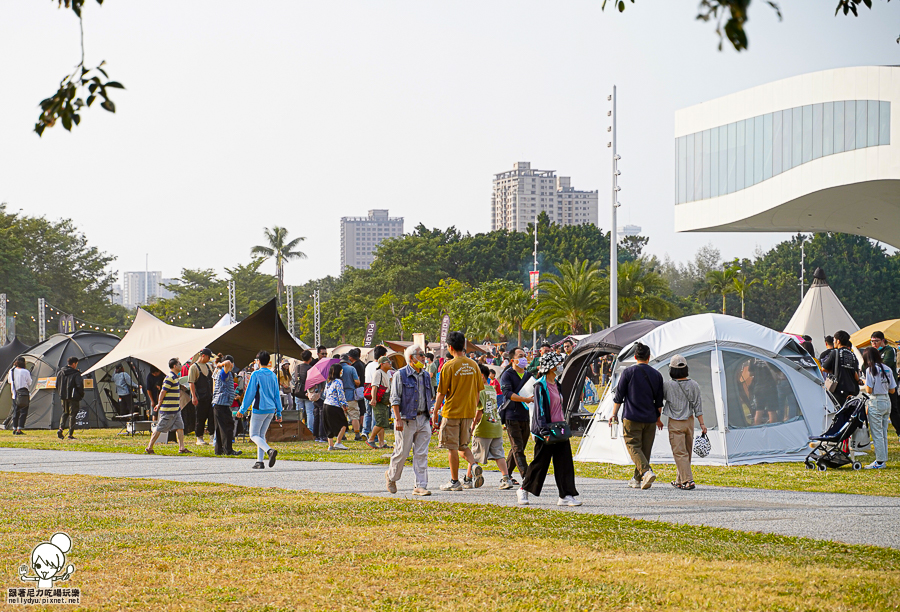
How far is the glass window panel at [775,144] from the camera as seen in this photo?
134ft

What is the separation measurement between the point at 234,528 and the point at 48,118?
465 cm

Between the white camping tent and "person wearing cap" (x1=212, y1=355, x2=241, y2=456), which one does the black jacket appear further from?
the white camping tent

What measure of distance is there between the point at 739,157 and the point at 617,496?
1404 inches

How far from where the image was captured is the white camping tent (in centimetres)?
1433

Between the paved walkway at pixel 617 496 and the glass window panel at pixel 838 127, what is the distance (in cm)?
3073

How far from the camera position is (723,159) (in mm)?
43875

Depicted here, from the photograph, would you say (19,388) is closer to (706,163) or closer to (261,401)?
(261,401)

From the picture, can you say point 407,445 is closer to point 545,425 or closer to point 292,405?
point 545,425

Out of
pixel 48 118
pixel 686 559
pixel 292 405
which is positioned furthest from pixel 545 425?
pixel 292 405

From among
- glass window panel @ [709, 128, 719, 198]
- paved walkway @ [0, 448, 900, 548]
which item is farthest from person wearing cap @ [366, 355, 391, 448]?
glass window panel @ [709, 128, 719, 198]

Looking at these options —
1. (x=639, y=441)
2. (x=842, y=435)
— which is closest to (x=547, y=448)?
(x=639, y=441)

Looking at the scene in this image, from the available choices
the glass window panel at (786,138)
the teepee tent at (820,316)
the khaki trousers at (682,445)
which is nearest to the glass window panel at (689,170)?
the glass window panel at (786,138)

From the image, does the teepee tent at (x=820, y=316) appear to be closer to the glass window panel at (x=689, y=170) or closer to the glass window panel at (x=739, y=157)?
the glass window panel at (x=739, y=157)

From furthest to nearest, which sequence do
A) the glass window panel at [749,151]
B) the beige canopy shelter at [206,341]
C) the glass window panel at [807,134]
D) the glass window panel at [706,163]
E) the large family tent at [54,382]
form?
the glass window panel at [706,163] < the glass window panel at [749,151] < the glass window panel at [807,134] < the large family tent at [54,382] < the beige canopy shelter at [206,341]
